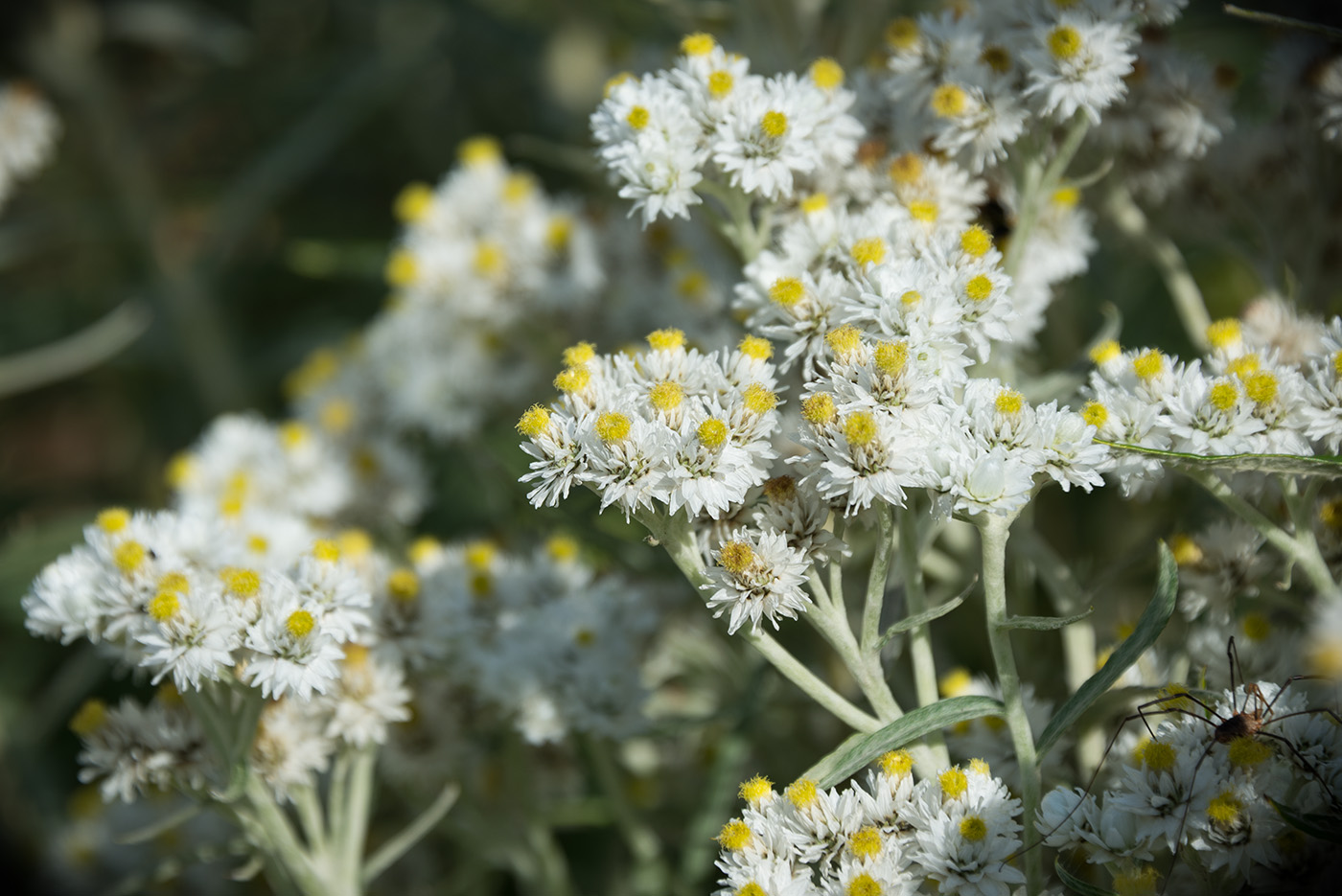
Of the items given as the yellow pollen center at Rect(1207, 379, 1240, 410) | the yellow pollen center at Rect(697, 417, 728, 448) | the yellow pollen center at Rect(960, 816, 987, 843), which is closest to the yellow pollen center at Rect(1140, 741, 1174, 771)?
the yellow pollen center at Rect(960, 816, 987, 843)

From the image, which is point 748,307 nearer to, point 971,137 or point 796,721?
point 971,137

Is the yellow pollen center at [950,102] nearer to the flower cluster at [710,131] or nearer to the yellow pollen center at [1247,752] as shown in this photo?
the flower cluster at [710,131]

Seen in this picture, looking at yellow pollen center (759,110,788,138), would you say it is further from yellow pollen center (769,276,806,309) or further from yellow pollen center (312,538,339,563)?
yellow pollen center (312,538,339,563)

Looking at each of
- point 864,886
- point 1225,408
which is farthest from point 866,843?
point 1225,408

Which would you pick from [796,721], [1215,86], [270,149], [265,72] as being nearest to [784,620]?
[796,721]

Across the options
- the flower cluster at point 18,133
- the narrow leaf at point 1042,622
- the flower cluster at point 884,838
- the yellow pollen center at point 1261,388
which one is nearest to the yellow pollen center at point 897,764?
the flower cluster at point 884,838

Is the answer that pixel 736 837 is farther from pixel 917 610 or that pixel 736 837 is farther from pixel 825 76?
pixel 825 76

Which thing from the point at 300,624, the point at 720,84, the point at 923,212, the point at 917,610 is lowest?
the point at 917,610
